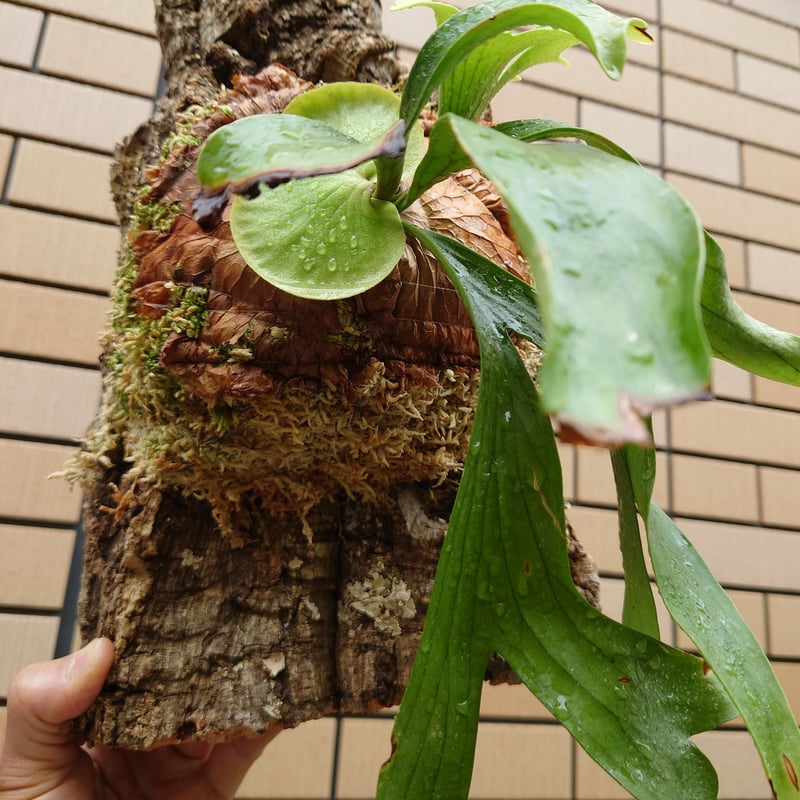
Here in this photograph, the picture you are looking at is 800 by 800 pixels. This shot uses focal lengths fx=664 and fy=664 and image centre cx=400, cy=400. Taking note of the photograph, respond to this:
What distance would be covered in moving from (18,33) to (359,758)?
Answer: 1845 millimetres

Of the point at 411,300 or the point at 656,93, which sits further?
the point at 656,93

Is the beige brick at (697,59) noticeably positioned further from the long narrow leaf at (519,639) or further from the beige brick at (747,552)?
the long narrow leaf at (519,639)

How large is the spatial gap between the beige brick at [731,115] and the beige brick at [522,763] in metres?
1.86

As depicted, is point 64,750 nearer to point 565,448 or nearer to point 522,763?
point 522,763

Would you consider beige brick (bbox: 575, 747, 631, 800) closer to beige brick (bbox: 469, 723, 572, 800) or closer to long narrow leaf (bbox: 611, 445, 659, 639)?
beige brick (bbox: 469, 723, 572, 800)

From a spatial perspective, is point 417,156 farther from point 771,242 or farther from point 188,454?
point 771,242

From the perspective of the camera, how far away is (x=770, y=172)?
2.20 meters

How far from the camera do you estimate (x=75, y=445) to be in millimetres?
1458

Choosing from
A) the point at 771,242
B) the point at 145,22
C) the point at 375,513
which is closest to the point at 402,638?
the point at 375,513

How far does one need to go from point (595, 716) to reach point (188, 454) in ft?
1.50

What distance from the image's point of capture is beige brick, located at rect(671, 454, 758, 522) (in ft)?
6.23

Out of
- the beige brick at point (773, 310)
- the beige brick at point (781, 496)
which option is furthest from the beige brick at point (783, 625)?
the beige brick at point (773, 310)

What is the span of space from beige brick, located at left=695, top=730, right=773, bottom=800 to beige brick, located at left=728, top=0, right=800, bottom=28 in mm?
2310

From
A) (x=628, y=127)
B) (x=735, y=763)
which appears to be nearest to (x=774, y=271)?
(x=628, y=127)
